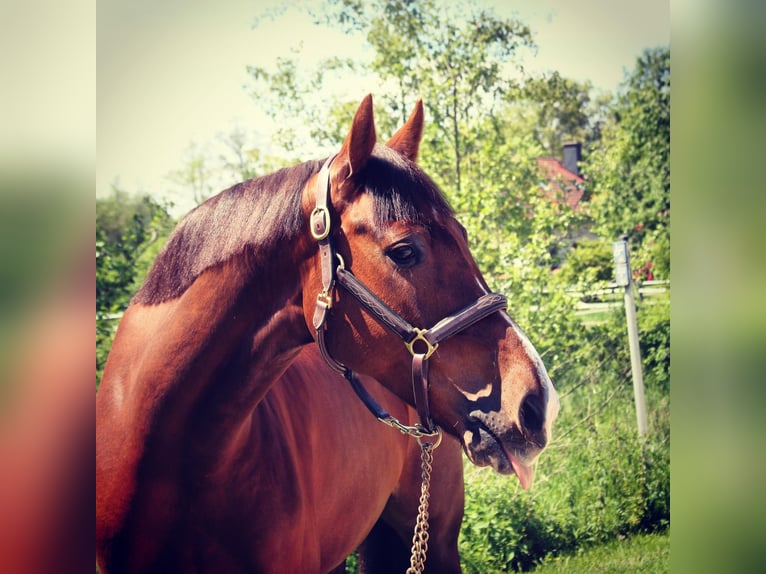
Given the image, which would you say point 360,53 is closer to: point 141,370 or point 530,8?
point 530,8

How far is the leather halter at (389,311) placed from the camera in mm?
1706

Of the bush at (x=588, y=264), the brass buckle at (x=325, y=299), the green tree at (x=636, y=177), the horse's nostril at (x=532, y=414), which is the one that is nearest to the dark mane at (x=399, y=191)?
the brass buckle at (x=325, y=299)

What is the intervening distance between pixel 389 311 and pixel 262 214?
48 centimetres

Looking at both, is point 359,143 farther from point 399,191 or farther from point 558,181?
point 558,181

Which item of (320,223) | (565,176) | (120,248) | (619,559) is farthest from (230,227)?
(619,559)

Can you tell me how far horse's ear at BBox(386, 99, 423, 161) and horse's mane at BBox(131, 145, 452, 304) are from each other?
0.88ft

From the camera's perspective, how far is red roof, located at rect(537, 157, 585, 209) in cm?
407

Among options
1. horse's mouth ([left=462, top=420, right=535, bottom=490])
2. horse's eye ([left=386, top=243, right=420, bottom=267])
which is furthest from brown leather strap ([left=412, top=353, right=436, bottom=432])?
horse's eye ([left=386, top=243, right=420, bottom=267])

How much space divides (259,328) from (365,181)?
0.53m

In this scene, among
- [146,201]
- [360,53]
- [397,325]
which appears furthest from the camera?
[360,53]

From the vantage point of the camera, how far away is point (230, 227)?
1.88 metres

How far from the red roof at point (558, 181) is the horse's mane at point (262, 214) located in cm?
243
